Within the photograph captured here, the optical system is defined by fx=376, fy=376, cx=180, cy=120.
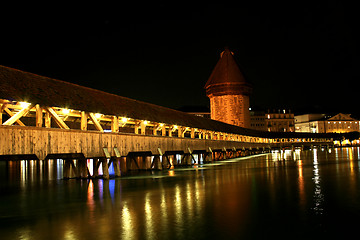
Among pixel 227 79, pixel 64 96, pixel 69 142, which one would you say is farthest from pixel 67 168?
pixel 227 79

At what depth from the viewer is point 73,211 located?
10.6 m

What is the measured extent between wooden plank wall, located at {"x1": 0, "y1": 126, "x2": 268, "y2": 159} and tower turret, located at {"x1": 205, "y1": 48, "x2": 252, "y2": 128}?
129 feet

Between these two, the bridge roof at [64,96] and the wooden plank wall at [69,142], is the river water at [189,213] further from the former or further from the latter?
the bridge roof at [64,96]

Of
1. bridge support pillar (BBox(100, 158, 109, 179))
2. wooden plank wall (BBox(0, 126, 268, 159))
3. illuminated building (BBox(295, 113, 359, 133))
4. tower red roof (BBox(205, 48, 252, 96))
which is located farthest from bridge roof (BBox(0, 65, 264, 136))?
illuminated building (BBox(295, 113, 359, 133))

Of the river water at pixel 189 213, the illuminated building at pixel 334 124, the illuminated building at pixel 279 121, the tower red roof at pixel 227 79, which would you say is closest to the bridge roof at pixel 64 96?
the river water at pixel 189 213

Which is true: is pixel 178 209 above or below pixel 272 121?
below

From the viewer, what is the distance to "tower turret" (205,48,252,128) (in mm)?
66188

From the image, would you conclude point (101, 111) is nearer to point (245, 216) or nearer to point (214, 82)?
point (245, 216)

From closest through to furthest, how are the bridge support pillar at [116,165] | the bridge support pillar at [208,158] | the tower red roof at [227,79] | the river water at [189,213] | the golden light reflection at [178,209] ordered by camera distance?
the river water at [189,213]
the golden light reflection at [178,209]
the bridge support pillar at [116,165]
the bridge support pillar at [208,158]
the tower red roof at [227,79]

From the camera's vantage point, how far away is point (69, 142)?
17.3 m

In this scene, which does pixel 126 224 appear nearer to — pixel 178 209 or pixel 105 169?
pixel 178 209

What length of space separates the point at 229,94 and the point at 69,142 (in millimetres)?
52358

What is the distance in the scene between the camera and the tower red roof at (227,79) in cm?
6775

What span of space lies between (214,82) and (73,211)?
60.2 m
